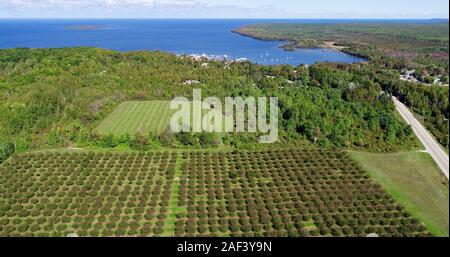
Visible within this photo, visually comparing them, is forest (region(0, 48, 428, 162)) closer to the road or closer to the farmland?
the road

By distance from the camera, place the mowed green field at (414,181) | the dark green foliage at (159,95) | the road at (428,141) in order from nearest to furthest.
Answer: the mowed green field at (414,181), the road at (428,141), the dark green foliage at (159,95)

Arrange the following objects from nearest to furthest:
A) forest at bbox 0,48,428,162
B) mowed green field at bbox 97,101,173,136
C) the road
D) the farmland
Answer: the farmland < the road < forest at bbox 0,48,428,162 < mowed green field at bbox 97,101,173,136

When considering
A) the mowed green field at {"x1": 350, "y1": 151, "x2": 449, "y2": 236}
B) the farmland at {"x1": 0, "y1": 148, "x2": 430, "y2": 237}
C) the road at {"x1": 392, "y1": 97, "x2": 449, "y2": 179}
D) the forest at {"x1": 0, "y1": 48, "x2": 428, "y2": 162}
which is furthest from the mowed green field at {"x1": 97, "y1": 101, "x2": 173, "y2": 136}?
the road at {"x1": 392, "y1": 97, "x2": 449, "y2": 179}

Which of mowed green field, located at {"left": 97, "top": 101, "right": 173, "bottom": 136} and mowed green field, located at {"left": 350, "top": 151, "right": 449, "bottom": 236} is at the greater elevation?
mowed green field, located at {"left": 97, "top": 101, "right": 173, "bottom": 136}

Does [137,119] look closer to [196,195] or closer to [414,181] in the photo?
[196,195]

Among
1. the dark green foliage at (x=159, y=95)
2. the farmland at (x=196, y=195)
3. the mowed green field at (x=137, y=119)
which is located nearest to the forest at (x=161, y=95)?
the dark green foliage at (x=159, y=95)

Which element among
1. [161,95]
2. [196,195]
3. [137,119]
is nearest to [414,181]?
[196,195]

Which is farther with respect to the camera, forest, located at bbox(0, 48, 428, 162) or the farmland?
forest, located at bbox(0, 48, 428, 162)

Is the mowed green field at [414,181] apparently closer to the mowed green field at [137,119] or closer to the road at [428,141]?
the road at [428,141]
